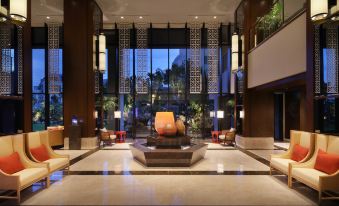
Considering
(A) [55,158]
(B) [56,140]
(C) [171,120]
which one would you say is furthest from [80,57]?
(A) [55,158]

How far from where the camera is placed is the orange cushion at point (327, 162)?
192 inches

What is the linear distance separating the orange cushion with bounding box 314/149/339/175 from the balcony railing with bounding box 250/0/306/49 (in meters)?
3.71

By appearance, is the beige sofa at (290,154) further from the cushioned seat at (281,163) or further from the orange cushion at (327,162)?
the orange cushion at (327,162)

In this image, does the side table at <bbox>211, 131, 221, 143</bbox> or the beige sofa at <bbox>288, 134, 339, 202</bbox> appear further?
the side table at <bbox>211, 131, 221, 143</bbox>

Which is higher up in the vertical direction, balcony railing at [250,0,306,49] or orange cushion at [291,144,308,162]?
balcony railing at [250,0,306,49]

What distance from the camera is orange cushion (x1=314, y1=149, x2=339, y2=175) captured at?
16.0 feet

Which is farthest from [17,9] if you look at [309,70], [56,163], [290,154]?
[290,154]

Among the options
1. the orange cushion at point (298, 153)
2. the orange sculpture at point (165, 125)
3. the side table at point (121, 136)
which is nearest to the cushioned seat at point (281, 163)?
the orange cushion at point (298, 153)

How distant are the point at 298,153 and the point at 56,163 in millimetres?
5299

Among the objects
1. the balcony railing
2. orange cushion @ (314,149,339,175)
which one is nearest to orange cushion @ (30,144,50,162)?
orange cushion @ (314,149,339,175)

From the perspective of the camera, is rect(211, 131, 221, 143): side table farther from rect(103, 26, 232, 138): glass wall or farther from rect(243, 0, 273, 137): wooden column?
rect(243, 0, 273, 137): wooden column

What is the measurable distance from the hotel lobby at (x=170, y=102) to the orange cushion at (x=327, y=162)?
0.03 metres

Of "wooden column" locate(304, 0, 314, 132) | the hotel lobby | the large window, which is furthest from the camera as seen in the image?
the large window

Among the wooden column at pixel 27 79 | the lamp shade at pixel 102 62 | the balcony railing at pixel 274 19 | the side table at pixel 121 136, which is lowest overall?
the side table at pixel 121 136
